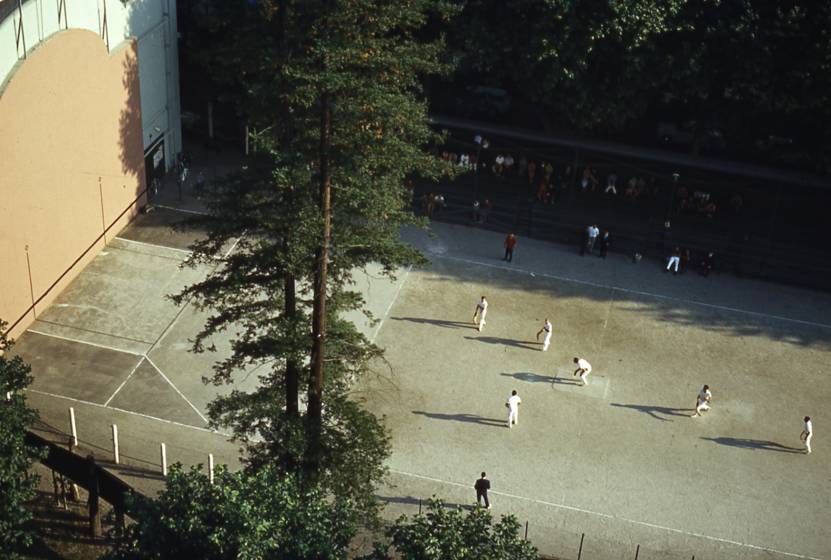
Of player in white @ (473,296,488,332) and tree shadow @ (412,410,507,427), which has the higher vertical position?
player in white @ (473,296,488,332)

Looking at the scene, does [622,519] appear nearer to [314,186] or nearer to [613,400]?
[613,400]

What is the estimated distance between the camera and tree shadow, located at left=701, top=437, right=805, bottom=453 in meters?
29.9

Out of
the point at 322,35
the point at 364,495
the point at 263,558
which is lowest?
the point at 364,495

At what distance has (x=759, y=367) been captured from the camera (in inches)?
1314

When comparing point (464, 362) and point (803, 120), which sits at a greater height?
point (803, 120)

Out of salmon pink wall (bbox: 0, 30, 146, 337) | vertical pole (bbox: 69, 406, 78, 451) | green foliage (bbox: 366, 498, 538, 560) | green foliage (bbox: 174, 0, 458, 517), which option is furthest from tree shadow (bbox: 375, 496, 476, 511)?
salmon pink wall (bbox: 0, 30, 146, 337)

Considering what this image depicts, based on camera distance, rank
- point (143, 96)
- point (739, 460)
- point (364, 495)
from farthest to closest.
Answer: point (143, 96)
point (739, 460)
point (364, 495)

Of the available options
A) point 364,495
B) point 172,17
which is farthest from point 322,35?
point 172,17

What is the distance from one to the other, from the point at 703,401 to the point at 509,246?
965 centimetres

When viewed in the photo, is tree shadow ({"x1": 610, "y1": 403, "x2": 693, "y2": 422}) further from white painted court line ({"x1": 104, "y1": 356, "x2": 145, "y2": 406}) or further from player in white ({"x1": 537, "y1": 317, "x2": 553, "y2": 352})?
white painted court line ({"x1": 104, "y1": 356, "x2": 145, "y2": 406})

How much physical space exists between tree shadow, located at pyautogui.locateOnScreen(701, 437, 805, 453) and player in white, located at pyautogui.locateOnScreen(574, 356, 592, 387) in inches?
150

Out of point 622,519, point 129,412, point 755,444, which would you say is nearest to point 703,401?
point 755,444

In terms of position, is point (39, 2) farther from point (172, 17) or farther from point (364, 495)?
point (364, 495)

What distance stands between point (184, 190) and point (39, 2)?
1150cm
